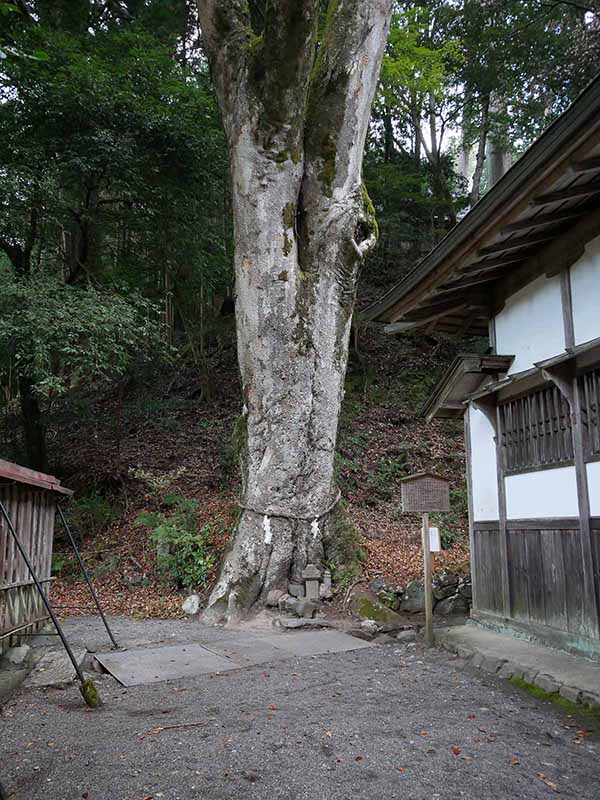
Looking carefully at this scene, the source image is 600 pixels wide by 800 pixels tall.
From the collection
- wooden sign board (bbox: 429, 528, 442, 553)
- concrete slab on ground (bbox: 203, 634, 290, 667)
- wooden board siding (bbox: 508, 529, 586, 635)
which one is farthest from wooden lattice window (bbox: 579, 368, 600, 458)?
concrete slab on ground (bbox: 203, 634, 290, 667)

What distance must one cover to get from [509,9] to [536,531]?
1563 centimetres

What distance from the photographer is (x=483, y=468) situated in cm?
714

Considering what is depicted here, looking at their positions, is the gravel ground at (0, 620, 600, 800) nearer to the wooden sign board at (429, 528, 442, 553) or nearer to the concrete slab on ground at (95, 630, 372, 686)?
the concrete slab on ground at (95, 630, 372, 686)

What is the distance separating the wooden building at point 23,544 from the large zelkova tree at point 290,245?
7.71 feet

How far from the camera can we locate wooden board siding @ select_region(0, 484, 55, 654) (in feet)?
18.8

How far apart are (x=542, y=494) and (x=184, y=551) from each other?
5703 mm

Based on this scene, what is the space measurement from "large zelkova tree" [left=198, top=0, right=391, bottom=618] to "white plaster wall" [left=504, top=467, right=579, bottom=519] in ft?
9.56

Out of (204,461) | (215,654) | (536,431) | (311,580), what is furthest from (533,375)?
(204,461)

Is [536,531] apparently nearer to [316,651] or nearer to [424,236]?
[316,651]

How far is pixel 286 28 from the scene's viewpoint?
8141mm

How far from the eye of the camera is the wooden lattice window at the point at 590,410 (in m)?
5.33

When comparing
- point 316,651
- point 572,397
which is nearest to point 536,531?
point 572,397

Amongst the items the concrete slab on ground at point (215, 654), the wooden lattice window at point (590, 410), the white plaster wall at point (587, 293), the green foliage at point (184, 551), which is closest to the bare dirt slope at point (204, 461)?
the green foliage at point (184, 551)

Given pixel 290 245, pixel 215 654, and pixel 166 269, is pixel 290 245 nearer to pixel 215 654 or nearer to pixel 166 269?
pixel 215 654
